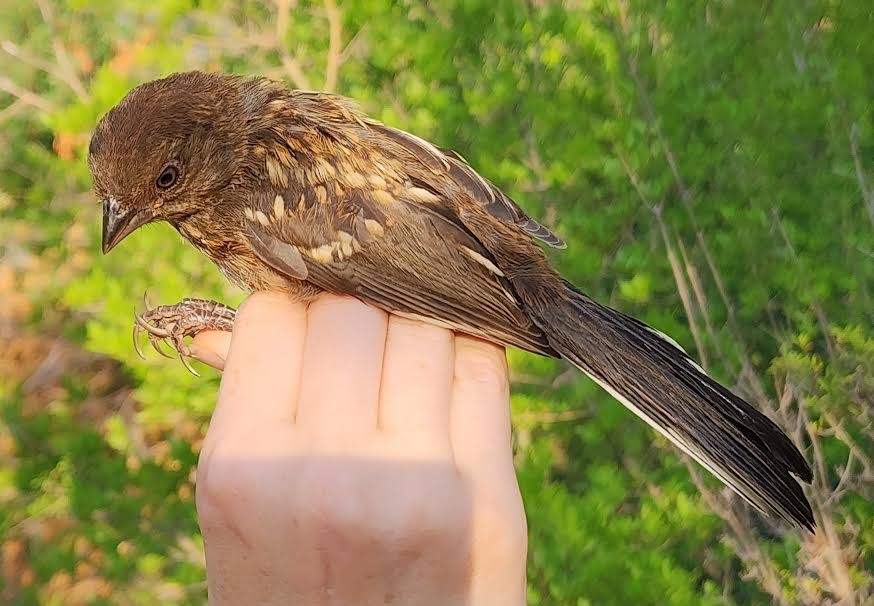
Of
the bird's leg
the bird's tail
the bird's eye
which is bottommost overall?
the bird's leg

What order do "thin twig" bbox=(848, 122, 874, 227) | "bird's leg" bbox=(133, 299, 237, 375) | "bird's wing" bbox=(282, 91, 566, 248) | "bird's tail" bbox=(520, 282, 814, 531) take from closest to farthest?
1. "bird's tail" bbox=(520, 282, 814, 531)
2. "bird's wing" bbox=(282, 91, 566, 248)
3. "bird's leg" bbox=(133, 299, 237, 375)
4. "thin twig" bbox=(848, 122, 874, 227)

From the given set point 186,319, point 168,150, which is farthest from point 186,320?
point 168,150

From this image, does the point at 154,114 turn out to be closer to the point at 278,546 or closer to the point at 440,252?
the point at 440,252

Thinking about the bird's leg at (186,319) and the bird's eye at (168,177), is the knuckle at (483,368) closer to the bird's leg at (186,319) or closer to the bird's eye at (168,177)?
the bird's leg at (186,319)

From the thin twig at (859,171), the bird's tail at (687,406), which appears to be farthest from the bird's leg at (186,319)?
the thin twig at (859,171)

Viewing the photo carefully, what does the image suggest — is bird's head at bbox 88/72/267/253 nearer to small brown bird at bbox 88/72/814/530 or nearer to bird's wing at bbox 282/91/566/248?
small brown bird at bbox 88/72/814/530

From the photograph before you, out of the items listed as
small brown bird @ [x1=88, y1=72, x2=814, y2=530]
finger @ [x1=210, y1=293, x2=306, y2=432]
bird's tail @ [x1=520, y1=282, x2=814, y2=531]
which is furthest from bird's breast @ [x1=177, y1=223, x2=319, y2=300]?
bird's tail @ [x1=520, y1=282, x2=814, y2=531]

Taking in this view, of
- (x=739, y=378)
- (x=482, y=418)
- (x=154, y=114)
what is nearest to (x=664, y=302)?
(x=739, y=378)

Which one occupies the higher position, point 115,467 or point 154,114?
point 154,114
